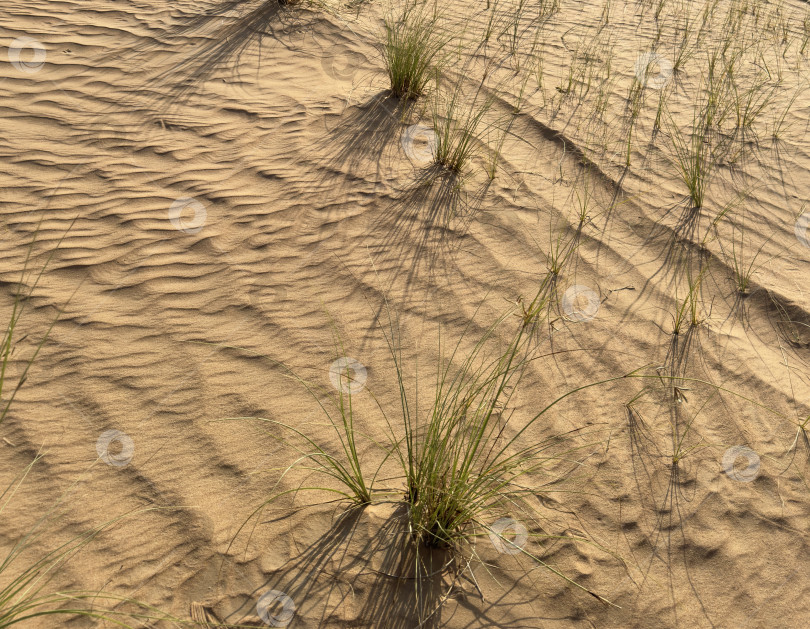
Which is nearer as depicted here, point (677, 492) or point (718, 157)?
point (677, 492)

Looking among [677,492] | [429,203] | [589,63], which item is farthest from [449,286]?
[589,63]

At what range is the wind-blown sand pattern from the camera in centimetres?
213

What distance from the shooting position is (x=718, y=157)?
14.5ft

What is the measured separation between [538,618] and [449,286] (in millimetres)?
1661

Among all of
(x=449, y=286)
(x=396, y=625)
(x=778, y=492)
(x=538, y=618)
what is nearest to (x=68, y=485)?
(x=396, y=625)

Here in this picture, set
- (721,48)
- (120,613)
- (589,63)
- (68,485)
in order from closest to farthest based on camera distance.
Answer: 1. (120,613)
2. (68,485)
3. (589,63)
4. (721,48)

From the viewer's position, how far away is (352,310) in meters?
3.05

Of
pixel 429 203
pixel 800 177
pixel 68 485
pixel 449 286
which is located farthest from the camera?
pixel 800 177

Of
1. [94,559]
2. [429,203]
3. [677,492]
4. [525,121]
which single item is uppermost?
[525,121]

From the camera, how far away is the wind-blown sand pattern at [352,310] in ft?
7.00

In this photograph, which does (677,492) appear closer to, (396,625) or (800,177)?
(396,625)

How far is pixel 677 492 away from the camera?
2471mm

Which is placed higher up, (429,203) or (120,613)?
(429,203)

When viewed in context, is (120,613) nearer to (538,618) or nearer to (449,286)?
(538,618)
